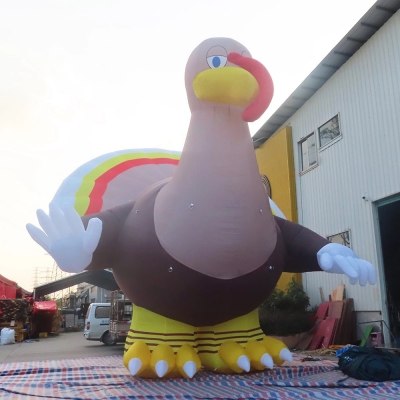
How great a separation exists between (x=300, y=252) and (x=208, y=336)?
1298 millimetres

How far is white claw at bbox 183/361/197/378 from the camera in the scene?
4336 mm

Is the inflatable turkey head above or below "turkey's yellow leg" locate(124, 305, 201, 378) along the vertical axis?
above

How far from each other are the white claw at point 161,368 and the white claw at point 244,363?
2.34ft

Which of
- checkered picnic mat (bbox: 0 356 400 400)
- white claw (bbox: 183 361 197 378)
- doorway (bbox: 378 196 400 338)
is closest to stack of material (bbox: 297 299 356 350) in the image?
doorway (bbox: 378 196 400 338)

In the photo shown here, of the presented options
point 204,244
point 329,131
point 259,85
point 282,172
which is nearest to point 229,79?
point 259,85

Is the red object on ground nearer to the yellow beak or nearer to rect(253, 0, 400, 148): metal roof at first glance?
rect(253, 0, 400, 148): metal roof

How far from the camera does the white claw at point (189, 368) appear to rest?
434 centimetres

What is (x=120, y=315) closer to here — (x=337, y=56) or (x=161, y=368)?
(x=337, y=56)

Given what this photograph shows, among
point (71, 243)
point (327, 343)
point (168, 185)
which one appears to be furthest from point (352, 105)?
point (71, 243)

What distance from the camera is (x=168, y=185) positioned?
4.60 meters

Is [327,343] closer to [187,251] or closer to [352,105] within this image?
[352,105]

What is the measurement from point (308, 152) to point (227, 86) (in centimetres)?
745

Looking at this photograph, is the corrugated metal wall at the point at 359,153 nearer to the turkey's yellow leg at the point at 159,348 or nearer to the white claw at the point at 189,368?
the turkey's yellow leg at the point at 159,348

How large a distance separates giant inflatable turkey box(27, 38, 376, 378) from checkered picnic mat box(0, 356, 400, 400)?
0.15 meters
